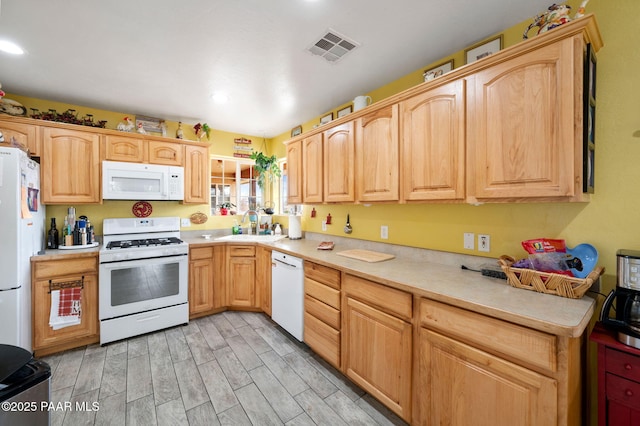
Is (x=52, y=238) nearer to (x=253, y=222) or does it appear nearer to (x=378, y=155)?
(x=253, y=222)

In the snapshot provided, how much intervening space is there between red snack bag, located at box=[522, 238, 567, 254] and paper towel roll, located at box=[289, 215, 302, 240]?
2537 millimetres

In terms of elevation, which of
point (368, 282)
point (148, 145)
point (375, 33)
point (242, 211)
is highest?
point (375, 33)

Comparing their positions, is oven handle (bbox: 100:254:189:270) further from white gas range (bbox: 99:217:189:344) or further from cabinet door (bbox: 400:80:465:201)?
cabinet door (bbox: 400:80:465:201)

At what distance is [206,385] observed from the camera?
2.00 metres

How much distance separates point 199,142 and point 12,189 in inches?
71.8

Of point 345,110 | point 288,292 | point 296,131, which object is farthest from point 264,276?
point 345,110

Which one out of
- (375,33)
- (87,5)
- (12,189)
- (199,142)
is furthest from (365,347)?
(199,142)

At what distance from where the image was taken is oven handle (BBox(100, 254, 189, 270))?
2.60 m

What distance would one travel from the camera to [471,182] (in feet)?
5.20

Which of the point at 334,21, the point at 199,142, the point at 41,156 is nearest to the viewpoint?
the point at 334,21

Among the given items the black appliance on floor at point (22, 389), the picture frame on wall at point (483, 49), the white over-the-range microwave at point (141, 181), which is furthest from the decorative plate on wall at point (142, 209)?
the picture frame on wall at point (483, 49)

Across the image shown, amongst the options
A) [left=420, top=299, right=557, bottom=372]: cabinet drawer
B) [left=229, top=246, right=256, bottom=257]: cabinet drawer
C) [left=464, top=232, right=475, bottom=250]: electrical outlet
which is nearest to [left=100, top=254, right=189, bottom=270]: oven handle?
[left=229, top=246, right=256, bottom=257]: cabinet drawer

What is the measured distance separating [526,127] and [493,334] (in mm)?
1049

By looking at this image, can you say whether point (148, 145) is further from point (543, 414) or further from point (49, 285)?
point (543, 414)
